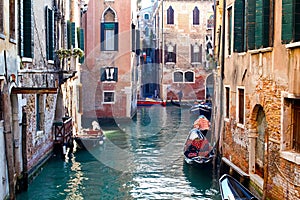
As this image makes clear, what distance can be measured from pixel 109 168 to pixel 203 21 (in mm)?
20310

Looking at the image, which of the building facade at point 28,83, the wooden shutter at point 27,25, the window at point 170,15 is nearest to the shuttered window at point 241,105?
the building facade at point 28,83

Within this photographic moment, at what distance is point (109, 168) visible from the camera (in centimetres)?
1075

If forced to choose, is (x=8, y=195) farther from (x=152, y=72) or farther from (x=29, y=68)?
(x=152, y=72)

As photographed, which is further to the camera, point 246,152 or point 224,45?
point 224,45

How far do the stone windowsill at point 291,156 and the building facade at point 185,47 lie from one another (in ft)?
76.9

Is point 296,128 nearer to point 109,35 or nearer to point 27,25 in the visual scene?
point 27,25

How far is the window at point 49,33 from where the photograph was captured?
10.9 metres

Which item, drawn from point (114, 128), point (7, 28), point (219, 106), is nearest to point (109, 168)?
point (219, 106)

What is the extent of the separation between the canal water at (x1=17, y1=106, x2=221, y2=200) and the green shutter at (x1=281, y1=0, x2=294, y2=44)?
3451 mm

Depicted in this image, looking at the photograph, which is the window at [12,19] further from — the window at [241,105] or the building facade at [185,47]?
the building facade at [185,47]

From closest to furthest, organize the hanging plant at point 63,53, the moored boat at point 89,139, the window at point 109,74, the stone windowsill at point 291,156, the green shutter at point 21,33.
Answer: the stone windowsill at point 291,156 < the green shutter at point 21,33 < the hanging plant at point 63,53 < the moored boat at point 89,139 < the window at point 109,74

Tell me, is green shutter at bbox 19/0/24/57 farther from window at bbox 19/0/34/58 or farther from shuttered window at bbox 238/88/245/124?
shuttered window at bbox 238/88/245/124

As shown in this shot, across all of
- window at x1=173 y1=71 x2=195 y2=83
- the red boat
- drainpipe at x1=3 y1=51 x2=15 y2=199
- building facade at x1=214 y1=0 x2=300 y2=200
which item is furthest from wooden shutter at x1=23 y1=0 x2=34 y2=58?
window at x1=173 y1=71 x2=195 y2=83

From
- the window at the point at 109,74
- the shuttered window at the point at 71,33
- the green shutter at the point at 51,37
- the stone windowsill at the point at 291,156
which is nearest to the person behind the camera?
the stone windowsill at the point at 291,156
